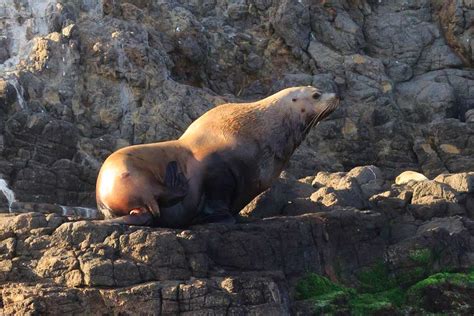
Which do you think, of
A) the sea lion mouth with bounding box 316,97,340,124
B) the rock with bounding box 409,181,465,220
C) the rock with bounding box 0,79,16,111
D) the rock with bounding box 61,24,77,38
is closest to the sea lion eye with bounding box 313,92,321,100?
the sea lion mouth with bounding box 316,97,340,124

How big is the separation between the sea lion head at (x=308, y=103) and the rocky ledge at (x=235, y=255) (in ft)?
3.73

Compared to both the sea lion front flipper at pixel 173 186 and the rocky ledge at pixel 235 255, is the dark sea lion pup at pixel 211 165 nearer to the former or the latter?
the sea lion front flipper at pixel 173 186

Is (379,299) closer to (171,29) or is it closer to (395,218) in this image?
(395,218)

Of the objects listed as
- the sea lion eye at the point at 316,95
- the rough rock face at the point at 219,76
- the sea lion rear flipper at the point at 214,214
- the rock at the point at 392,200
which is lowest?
the rough rock face at the point at 219,76

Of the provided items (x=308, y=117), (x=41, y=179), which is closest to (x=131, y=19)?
(x=41, y=179)

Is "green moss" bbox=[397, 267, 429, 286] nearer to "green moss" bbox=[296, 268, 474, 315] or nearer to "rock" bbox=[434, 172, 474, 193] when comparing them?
"green moss" bbox=[296, 268, 474, 315]

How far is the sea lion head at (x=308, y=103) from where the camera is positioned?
1450 cm

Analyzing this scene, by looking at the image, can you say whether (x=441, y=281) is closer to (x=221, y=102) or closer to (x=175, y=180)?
(x=175, y=180)

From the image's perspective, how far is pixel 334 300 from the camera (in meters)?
11.4

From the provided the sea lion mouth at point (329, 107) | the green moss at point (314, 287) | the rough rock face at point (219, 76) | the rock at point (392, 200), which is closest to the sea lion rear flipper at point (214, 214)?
the green moss at point (314, 287)

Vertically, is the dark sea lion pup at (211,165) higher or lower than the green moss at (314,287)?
higher

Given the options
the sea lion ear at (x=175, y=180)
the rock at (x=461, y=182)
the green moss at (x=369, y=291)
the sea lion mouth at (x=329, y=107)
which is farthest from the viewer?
the rock at (x=461, y=182)

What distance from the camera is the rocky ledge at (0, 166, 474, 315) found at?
10.2m

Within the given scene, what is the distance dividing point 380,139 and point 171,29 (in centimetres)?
673
